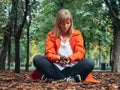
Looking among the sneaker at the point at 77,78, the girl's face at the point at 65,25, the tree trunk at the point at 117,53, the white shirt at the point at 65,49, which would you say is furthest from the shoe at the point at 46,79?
the tree trunk at the point at 117,53

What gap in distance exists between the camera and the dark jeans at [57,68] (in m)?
6.26

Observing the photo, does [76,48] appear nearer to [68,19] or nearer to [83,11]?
[68,19]

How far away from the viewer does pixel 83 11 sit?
22.0 metres

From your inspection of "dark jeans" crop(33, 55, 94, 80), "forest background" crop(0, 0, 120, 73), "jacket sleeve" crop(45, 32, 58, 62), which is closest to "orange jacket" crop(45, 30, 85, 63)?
"jacket sleeve" crop(45, 32, 58, 62)

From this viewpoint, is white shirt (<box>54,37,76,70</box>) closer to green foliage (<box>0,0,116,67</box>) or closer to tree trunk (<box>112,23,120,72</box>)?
tree trunk (<box>112,23,120,72</box>)

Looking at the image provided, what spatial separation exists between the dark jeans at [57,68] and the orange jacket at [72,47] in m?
0.12

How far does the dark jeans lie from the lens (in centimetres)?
626

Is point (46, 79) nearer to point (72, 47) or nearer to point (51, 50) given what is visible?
point (51, 50)

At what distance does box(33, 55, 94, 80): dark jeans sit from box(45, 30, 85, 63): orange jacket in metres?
0.12

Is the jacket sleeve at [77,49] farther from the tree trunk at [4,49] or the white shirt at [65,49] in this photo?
the tree trunk at [4,49]

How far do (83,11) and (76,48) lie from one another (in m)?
15.9

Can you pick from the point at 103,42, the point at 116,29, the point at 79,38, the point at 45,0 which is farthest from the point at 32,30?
the point at 79,38

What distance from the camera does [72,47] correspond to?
638 centimetres

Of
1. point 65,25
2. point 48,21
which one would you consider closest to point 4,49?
point 48,21
